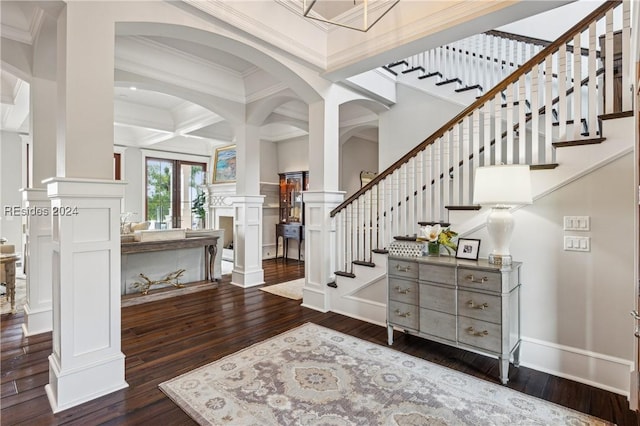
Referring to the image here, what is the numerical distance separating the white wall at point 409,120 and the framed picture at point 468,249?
240 cm

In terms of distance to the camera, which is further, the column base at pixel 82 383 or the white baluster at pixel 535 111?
the white baluster at pixel 535 111

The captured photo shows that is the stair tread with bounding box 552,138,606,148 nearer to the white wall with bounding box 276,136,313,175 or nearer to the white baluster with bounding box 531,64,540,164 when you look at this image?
the white baluster with bounding box 531,64,540,164

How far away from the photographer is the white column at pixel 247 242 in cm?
497

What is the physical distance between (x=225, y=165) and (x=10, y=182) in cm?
431

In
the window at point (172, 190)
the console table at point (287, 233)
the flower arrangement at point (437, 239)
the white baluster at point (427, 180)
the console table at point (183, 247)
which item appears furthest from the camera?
the window at point (172, 190)

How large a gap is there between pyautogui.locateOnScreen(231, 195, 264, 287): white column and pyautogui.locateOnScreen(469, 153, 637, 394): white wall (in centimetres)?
365

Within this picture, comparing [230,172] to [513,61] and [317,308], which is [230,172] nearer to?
[317,308]

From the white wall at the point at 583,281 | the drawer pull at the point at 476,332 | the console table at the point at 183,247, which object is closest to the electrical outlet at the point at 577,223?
the white wall at the point at 583,281

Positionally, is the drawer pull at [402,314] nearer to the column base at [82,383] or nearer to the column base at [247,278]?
the column base at [82,383]

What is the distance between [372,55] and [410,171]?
4.07ft

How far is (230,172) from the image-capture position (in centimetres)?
835

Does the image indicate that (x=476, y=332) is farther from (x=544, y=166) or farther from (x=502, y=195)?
(x=544, y=166)

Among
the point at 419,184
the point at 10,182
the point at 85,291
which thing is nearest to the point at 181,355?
the point at 85,291

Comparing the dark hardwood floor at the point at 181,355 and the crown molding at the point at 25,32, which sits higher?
the crown molding at the point at 25,32
